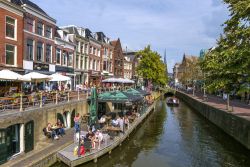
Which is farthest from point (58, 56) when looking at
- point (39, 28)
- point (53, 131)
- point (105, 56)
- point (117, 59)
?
point (117, 59)

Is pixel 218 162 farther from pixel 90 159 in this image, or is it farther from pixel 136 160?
pixel 90 159

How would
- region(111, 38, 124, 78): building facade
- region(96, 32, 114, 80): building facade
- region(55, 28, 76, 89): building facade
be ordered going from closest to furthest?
1. region(55, 28, 76, 89): building facade
2. region(96, 32, 114, 80): building facade
3. region(111, 38, 124, 78): building facade

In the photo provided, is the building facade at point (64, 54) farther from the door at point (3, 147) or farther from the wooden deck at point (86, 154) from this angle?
the door at point (3, 147)

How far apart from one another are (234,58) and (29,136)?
1342cm

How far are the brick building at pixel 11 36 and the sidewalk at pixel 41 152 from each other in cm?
1123

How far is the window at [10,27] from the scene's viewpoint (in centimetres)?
2649

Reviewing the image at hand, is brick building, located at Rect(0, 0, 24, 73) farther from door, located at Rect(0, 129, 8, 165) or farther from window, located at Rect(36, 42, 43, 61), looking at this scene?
door, located at Rect(0, 129, 8, 165)

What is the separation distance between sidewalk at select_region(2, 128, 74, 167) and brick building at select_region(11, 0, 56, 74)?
46.0ft

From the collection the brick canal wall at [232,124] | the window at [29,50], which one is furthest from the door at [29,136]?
the brick canal wall at [232,124]

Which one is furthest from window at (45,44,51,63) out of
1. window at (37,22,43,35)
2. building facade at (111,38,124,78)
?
building facade at (111,38,124,78)

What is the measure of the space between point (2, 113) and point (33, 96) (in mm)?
4373

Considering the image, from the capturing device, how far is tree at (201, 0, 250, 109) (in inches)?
493

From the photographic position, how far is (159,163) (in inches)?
724

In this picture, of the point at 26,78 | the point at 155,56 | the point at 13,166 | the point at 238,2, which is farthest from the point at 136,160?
the point at 155,56
